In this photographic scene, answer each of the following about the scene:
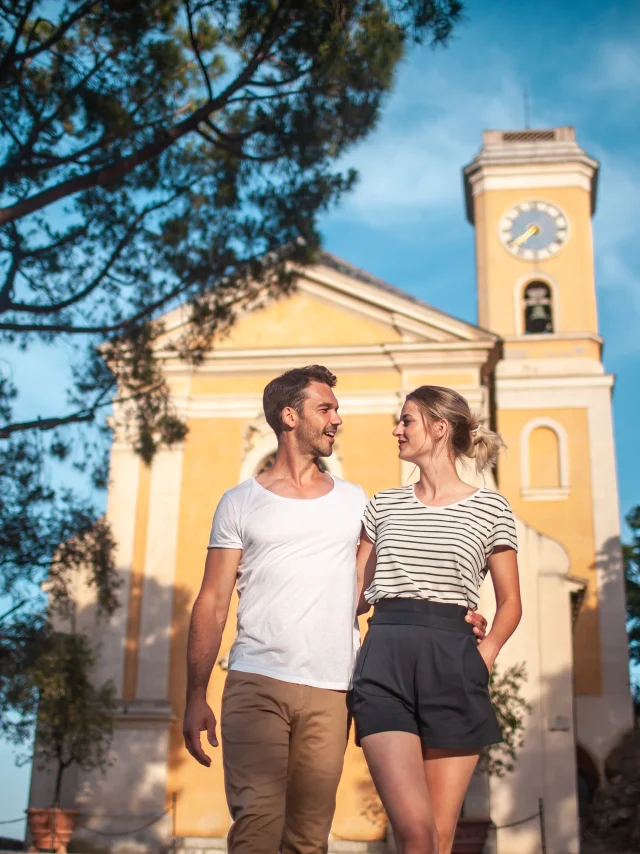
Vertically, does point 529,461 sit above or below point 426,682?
above

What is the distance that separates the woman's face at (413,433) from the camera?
11.7 feet

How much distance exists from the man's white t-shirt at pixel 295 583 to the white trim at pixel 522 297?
61.7 feet

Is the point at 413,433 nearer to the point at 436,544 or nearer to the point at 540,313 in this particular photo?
the point at 436,544

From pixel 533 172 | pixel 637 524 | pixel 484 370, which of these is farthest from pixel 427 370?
pixel 637 524

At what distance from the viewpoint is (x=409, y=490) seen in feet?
11.5

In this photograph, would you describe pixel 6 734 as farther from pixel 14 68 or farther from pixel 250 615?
pixel 250 615

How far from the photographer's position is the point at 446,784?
10.1 ft

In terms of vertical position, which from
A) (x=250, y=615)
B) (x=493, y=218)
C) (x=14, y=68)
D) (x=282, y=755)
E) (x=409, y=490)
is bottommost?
(x=282, y=755)

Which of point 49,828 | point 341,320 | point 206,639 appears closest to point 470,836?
point 49,828

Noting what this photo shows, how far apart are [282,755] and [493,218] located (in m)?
21.0

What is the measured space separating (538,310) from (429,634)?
1954 cm

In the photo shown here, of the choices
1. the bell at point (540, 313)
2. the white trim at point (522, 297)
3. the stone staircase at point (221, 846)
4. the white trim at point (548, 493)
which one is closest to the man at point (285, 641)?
the stone staircase at point (221, 846)

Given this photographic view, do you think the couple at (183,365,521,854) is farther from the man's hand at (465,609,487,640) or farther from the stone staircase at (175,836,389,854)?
the stone staircase at (175,836,389,854)

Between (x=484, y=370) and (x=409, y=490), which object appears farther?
(x=484, y=370)
